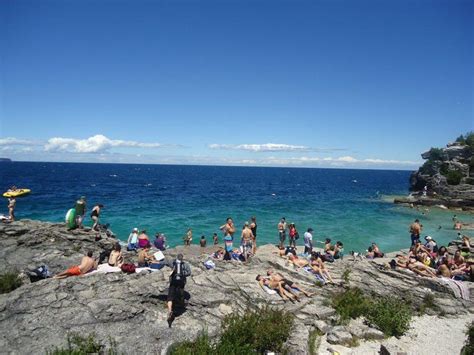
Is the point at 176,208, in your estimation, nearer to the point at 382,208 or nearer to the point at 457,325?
the point at 382,208

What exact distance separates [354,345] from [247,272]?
5175mm

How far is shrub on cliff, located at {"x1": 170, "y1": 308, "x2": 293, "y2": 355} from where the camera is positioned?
29.5 ft

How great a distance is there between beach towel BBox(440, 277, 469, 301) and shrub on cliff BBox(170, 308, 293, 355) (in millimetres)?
8905

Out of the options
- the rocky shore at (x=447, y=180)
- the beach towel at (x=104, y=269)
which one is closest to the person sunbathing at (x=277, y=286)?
the beach towel at (x=104, y=269)

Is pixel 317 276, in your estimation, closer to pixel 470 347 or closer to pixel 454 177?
pixel 470 347

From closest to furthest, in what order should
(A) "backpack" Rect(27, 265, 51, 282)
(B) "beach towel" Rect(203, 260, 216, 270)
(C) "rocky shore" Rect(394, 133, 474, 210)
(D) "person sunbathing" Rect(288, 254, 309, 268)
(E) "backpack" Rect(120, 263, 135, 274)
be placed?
(A) "backpack" Rect(27, 265, 51, 282)
(E) "backpack" Rect(120, 263, 135, 274)
(B) "beach towel" Rect(203, 260, 216, 270)
(D) "person sunbathing" Rect(288, 254, 309, 268)
(C) "rocky shore" Rect(394, 133, 474, 210)

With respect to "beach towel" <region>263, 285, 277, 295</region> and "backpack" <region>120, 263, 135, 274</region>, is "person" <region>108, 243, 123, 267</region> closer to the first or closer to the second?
"backpack" <region>120, 263, 135, 274</region>

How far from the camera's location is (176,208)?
50.1 meters

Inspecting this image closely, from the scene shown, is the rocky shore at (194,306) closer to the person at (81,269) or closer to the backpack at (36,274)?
the backpack at (36,274)

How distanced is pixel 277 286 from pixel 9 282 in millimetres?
10741

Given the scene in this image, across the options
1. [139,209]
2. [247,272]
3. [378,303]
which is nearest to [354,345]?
[378,303]

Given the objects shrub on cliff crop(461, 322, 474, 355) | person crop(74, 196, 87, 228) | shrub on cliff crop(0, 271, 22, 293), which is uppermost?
person crop(74, 196, 87, 228)

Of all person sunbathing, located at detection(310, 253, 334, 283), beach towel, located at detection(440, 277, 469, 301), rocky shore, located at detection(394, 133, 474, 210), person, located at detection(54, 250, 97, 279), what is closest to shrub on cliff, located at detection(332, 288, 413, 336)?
person sunbathing, located at detection(310, 253, 334, 283)

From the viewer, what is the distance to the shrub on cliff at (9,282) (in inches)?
486
